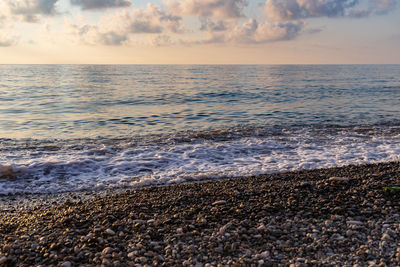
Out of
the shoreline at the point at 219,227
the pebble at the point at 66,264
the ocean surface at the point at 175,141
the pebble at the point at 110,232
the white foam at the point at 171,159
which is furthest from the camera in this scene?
the ocean surface at the point at 175,141

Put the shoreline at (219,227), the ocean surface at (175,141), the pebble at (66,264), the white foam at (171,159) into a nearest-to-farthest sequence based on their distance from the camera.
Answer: the pebble at (66,264) → the shoreline at (219,227) → the white foam at (171,159) → the ocean surface at (175,141)

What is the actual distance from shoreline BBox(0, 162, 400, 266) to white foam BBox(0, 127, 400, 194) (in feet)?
5.87

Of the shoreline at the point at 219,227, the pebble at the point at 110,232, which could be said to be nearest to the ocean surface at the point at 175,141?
the shoreline at the point at 219,227

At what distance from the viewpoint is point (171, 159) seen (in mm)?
10719

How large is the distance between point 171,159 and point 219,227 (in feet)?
19.2

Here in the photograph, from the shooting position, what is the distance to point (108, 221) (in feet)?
17.6

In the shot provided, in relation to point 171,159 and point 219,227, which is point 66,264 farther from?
point 171,159

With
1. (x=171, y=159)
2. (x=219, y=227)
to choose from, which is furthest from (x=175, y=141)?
(x=219, y=227)

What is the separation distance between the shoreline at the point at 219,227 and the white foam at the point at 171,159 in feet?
5.87

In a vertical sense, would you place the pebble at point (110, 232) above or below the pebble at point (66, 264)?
above

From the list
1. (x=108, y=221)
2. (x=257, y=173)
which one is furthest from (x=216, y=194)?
(x=257, y=173)

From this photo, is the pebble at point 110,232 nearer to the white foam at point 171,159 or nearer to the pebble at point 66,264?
the pebble at point 66,264

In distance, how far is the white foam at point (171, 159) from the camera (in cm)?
875

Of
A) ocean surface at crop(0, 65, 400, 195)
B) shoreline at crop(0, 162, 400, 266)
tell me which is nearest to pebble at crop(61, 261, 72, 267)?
shoreline at crop(0, 162, 400, 266)
